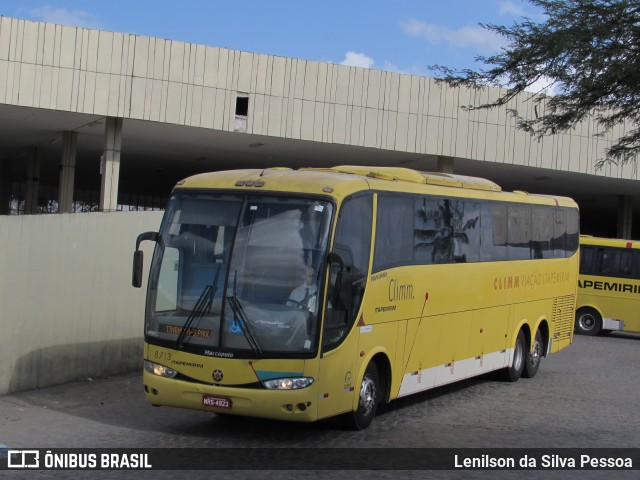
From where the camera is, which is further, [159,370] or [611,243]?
[611,243]

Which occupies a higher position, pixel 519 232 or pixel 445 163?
pixel 445 163

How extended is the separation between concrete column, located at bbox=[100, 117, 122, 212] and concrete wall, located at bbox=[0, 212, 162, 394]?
14.6 m

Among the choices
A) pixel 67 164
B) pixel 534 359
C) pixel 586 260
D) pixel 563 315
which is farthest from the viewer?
pixel 67 164

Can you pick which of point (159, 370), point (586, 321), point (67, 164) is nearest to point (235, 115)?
point (67, 164)

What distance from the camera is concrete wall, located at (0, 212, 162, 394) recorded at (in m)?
12.1

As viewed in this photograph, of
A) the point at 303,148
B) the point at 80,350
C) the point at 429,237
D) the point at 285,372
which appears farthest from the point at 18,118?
the point at 285,372

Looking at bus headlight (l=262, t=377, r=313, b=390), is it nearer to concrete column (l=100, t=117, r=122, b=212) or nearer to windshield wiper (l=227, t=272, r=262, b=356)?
windshield wiper (l=227, t=272, r=262, b=356)

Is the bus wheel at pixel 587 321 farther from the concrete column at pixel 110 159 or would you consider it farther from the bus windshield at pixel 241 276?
the bus windshield at pixel 241 276

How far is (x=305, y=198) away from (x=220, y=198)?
1.02 m

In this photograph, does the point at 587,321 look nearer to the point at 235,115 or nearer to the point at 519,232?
the point at 235,115

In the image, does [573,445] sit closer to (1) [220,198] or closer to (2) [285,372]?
(2) [285,372]

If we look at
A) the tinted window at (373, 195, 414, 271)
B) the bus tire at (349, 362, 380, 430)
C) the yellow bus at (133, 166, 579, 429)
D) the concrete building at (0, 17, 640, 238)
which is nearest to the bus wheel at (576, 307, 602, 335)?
the concrete building at (0, 17, 640, 238)

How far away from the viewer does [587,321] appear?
28.0 metres

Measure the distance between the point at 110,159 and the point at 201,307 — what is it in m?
20.8
